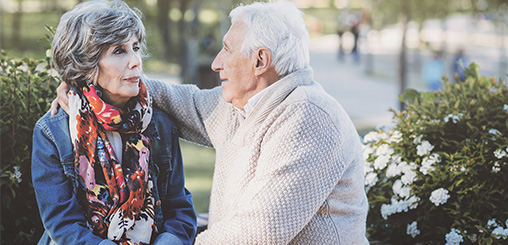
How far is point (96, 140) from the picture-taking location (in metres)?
2.29

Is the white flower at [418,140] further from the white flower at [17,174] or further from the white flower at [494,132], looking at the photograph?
the white flower at [17,174]

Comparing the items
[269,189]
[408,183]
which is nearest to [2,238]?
[269,189]

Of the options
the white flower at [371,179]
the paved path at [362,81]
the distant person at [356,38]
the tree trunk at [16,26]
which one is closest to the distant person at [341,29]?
the paved path at [362,81]

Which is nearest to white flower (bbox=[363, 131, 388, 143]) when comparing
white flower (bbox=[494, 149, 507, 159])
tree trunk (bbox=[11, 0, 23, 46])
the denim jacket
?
white flower (bbox=[494, 149, 507, 159])

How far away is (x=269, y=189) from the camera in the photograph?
2246mm

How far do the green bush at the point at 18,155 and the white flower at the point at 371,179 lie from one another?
1698mm

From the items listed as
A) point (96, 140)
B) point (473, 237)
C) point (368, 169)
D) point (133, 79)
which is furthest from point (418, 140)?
point (96, 140)

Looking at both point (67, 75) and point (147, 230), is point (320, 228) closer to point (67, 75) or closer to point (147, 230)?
point (147, 230)

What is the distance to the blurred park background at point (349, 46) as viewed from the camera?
12.3 m

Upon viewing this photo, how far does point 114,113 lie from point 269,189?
2.11ft

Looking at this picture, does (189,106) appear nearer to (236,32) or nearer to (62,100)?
(236,32)

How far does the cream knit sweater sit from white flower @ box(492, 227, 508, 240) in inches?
26.9

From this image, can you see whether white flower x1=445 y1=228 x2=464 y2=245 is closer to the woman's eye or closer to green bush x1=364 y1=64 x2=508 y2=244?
green bush x1=364 y1=64 x2=508 y2=244

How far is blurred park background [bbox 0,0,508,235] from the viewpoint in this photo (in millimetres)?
12273
